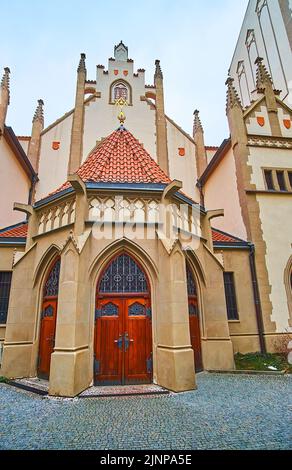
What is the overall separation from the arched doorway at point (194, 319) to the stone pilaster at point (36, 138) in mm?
11543

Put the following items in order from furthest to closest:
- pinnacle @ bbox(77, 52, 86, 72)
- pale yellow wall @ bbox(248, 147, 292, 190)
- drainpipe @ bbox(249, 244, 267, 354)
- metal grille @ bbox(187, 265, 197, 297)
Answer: pinnacle @ bbox(77, 52, 86, 72) → pale yellow wall @ bbox(248, 147, 292, 190) → drainpipe @ bbox(249, 244, 267, 354) → metal grille @ bbox(187, 265, 197, 297)

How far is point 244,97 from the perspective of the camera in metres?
22.5

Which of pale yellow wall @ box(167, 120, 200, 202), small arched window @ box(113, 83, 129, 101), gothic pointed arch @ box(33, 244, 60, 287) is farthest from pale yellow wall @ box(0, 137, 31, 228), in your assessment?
pale yellow wall @ box(167, 120, 200, 202)

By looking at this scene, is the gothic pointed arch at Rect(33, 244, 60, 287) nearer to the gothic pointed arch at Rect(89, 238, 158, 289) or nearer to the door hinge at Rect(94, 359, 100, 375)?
the gothic pointed arch at Rect(89, 238, 158, 289)

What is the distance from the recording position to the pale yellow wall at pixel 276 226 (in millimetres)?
10320

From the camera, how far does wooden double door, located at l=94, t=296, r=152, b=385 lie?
21.9 feet

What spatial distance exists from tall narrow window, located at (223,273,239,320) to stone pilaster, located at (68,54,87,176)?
32.3 feet

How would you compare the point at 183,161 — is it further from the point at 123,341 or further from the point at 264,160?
the point at 123,341

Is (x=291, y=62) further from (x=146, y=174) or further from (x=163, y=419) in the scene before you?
(x=163, y=419)

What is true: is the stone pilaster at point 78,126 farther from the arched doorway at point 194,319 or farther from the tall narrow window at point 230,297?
the tall narrow window at point 230,297

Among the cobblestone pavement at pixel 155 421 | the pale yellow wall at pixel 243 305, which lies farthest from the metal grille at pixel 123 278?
the pale yellow wall at pixel 243 305

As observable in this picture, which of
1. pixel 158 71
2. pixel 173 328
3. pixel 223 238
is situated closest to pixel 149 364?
pixel 173 328

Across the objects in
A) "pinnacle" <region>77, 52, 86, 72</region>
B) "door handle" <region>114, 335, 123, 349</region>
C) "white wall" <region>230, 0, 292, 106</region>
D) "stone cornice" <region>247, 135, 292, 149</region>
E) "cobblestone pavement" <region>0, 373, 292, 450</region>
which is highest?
"white wall" <region>230, 0, 292, 106</region>

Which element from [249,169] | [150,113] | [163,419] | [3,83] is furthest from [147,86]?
[163,419]
